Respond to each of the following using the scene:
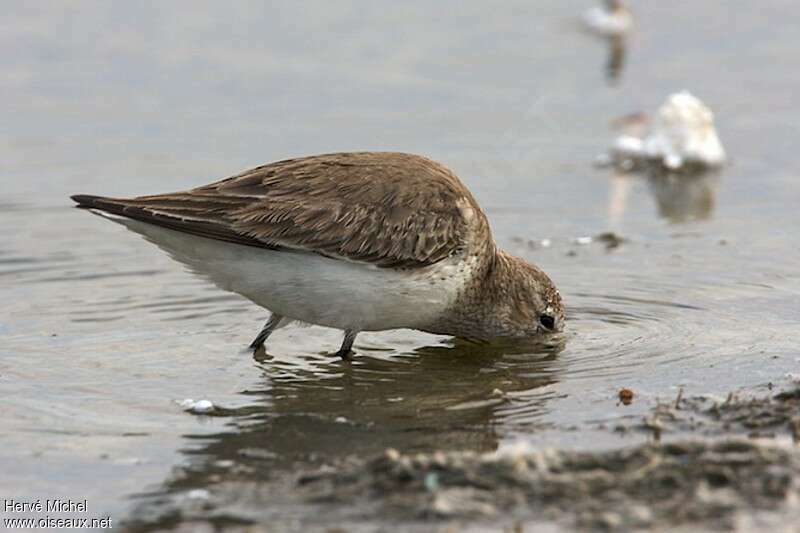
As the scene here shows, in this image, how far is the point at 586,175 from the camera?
39.9ft

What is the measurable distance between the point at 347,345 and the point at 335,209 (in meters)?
0.80

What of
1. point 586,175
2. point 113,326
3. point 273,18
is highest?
point 273,18

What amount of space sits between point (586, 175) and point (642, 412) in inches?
216

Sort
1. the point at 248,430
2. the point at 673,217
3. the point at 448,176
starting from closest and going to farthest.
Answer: the point at 248,430 < the point at 448,176 < the point at 673,217

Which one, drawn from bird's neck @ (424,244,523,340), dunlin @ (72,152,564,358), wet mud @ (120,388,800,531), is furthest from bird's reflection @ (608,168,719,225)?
wet mud @ (120,388,800,531)

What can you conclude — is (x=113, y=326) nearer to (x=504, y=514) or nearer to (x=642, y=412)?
(x=642, y=412)

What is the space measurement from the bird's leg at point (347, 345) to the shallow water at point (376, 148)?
5.1 inches

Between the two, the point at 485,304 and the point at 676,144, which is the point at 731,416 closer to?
the point at 485,304

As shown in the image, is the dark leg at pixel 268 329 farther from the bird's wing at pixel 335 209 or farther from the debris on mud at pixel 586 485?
the debris on mud at pixel 586 485

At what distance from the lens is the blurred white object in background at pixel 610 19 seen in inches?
604

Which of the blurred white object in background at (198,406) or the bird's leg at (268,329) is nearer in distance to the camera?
the blurred white object in background at (198,406)

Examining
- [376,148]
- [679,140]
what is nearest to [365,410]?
[376,148]

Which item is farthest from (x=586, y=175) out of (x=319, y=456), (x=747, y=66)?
(x=319, y=456)

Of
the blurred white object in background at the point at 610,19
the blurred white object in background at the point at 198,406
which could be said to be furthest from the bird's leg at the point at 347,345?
the blurred white object in background at the point at 610,19
